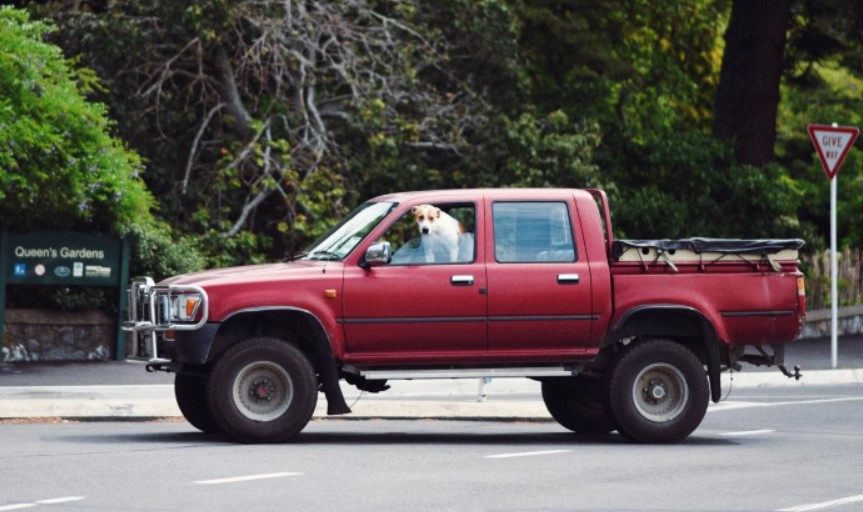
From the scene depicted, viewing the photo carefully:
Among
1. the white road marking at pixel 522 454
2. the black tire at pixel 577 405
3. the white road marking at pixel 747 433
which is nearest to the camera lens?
the white road marking at pixel 522 454

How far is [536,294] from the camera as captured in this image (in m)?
14.4

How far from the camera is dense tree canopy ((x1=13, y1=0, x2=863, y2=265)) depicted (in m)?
27.1

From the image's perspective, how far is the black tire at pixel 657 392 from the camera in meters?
14.5

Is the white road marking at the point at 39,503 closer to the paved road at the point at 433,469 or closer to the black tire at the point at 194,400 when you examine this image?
the paved road at the point at 433,469

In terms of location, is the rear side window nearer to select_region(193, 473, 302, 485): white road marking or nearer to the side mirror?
the side mirror

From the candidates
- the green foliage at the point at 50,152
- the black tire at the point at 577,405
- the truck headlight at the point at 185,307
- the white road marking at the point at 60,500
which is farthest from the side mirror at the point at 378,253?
the green foliage at the point at 50,152

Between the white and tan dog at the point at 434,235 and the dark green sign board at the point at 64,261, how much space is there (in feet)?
30.8

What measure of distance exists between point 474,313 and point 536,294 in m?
0.53

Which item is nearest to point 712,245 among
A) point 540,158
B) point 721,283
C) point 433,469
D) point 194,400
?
point 721,283

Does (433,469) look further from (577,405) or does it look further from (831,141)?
(831,141)

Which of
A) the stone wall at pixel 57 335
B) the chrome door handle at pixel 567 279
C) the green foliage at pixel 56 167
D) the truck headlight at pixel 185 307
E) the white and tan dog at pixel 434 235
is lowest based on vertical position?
the stone wall at pixel 57 335

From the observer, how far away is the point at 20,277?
22.5 meters

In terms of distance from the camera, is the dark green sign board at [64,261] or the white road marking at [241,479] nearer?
the white road marking at [241,479]

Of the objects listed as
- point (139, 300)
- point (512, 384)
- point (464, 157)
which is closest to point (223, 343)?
point (139, 300)
